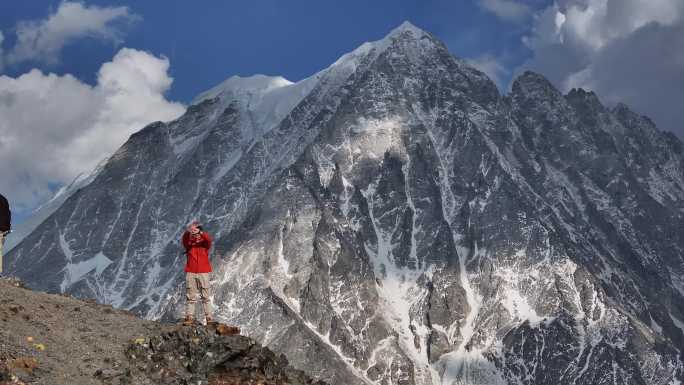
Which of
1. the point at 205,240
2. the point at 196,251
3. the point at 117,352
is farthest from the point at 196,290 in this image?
the point at 117,352

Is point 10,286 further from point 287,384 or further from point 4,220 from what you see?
point 287,384

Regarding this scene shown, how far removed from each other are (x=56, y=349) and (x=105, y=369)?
2.03 m

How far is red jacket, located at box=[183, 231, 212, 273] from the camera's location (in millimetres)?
32031

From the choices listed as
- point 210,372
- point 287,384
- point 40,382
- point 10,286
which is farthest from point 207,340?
point 10,286

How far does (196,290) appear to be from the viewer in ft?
107

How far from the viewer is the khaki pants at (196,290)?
1262 inches

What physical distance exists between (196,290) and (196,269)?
853 millimetres

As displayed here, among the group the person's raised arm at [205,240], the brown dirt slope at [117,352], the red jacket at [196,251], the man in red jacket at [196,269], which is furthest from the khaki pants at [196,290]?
the person's raised arm at [205,240]

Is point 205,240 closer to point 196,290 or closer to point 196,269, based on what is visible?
point 196,269

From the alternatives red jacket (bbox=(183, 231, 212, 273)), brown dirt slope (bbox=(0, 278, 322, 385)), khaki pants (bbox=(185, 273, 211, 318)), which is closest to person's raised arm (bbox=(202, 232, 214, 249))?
red jacket (bbox=(183, 231, 212, 273))

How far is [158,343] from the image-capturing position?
30.7 meters

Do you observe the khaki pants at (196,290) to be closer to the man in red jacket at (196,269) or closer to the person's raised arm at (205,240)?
the man in red jacket at (196,269)

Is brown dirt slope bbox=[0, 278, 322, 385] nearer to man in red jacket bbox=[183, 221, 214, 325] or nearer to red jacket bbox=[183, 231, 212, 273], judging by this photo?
man in red jacket bbox=[183, 221, 214, 325]


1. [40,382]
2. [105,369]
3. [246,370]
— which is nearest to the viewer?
[40,382]
